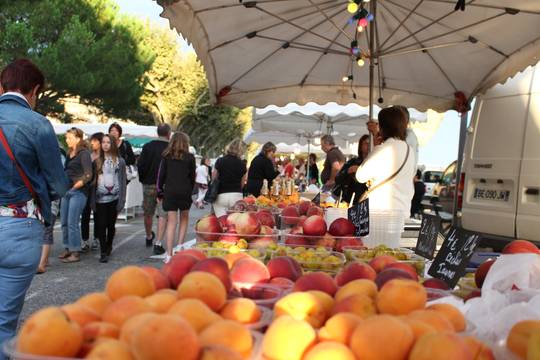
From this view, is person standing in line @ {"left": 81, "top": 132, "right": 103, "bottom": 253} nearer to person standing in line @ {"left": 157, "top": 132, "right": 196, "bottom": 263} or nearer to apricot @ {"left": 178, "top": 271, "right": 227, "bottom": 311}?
person standing in line @ {"left": 157, "top": 132, "right": 196, "bottom": 263}

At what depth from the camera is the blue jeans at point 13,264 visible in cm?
269

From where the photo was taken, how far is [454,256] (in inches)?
85.0

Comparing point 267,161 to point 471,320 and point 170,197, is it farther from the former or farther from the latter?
point 471,320

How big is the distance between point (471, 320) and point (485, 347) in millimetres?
285

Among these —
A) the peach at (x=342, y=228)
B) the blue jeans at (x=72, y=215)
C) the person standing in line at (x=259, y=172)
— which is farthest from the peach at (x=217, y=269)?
the person standing in line at (x=259, y=172)

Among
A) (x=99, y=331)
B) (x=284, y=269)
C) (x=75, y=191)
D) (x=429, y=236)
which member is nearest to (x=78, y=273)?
(x=75, y=191)

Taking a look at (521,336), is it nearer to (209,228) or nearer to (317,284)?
(317,284)

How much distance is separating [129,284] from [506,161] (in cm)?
506

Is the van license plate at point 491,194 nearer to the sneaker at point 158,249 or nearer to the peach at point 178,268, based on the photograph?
the sneaker at point 158,249

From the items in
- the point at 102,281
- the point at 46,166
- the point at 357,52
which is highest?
the point at 357,52

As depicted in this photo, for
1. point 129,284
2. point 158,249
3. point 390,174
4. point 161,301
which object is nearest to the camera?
point 161,301

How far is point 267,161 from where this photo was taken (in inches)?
337

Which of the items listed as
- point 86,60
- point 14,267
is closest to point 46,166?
point 14,267

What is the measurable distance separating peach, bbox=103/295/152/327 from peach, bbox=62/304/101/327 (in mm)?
30
